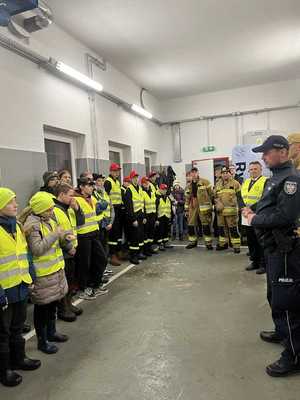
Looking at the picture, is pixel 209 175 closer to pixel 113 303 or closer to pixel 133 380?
pixel 113 303

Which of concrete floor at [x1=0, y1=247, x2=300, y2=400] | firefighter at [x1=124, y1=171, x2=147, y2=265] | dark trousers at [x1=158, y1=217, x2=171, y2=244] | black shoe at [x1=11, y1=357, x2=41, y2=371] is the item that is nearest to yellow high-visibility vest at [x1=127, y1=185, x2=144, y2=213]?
firefighter at [x1=124, y1=171, x2=147, y2=265]

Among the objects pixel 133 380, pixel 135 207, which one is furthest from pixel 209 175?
pixel 133 380

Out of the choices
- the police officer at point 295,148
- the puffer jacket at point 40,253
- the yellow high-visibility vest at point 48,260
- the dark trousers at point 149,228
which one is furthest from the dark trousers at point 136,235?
the police officer at point 295,148

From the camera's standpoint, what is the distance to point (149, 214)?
5992mm

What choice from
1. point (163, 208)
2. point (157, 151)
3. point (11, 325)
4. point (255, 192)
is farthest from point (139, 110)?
point (11, 325)

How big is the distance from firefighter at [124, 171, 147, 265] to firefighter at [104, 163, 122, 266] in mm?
167

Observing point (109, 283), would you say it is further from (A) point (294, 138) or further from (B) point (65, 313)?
(A) point (294, 138)

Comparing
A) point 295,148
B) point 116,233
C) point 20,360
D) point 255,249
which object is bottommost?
point 20,360

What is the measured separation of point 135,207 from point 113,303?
80.2 inches

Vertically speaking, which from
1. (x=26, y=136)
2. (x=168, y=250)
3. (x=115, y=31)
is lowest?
(x=168, y=250)

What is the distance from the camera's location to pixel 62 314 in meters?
3.25

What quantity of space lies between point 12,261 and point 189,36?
186 inches

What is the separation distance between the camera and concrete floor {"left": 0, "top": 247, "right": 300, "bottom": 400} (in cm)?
209

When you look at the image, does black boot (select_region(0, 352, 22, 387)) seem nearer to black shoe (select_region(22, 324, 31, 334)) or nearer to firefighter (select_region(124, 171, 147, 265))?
black shoe (select_region(22, 324, 31, 334))
